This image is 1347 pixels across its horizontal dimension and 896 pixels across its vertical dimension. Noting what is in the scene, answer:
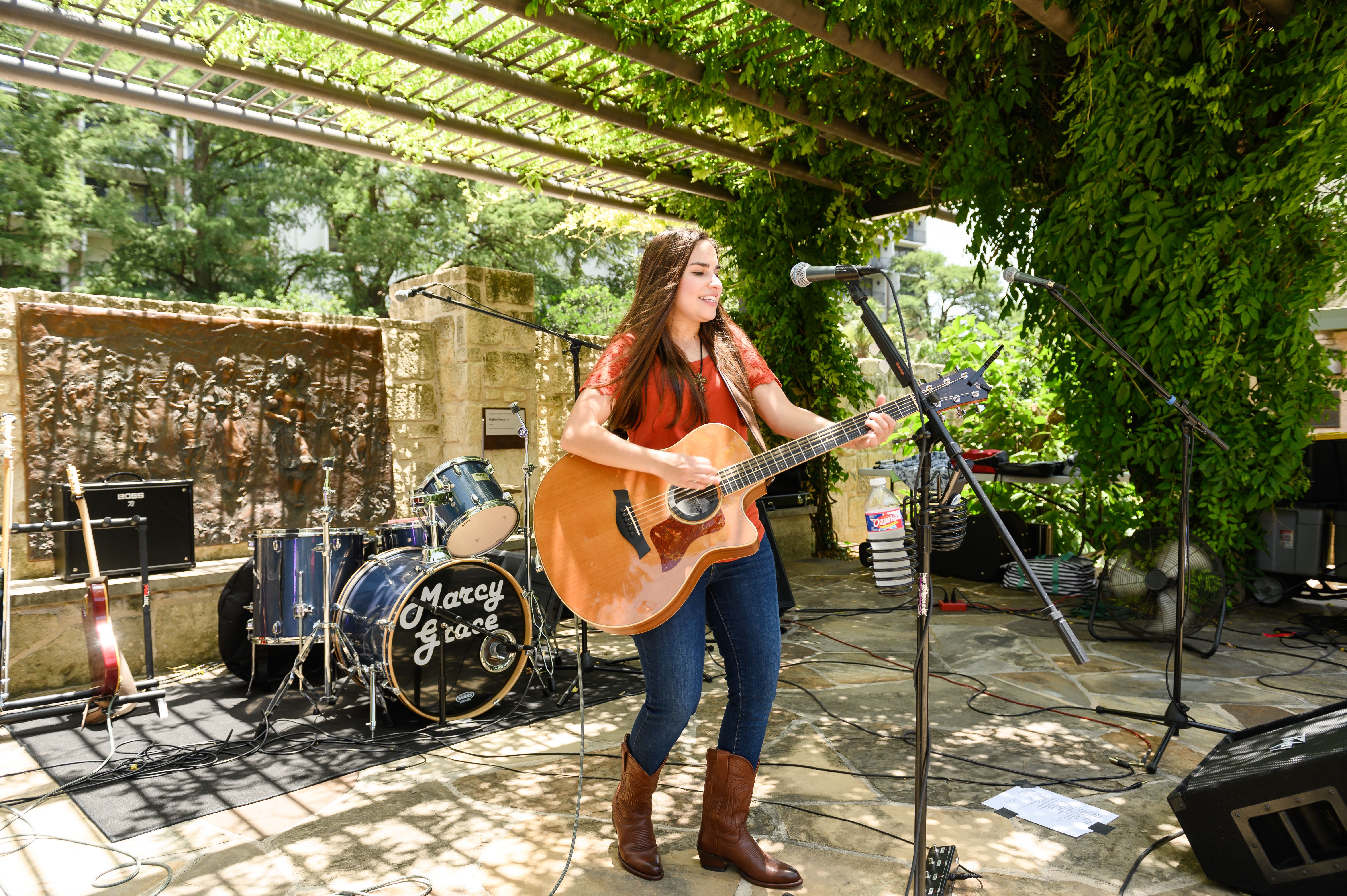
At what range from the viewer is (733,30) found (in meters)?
5.07

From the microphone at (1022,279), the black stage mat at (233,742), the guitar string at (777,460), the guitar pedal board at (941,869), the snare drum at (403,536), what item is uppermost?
the microphone at (1022,279)

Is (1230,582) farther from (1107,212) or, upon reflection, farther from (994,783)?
(994,783)

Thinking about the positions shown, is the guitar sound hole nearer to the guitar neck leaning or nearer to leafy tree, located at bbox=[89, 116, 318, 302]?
the guitar neck leaning

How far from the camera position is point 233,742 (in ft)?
12.5

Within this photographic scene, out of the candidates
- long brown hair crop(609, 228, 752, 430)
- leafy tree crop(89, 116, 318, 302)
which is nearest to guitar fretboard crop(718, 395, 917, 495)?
long brown hair crop(609, 228, 752, 430)

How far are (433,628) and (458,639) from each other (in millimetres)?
158

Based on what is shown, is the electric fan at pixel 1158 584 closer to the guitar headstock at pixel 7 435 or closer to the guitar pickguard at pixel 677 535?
the guitar pickguard at pixel 677 535

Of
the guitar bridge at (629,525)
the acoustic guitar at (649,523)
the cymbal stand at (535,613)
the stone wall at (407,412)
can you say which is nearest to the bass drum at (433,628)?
the cymbal stand at (535,613)

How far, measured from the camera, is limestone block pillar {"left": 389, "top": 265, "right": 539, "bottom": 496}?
21.0ft

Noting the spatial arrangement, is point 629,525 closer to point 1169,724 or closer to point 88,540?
point 1169,724

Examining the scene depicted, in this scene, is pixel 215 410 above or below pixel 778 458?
above

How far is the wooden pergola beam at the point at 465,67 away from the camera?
4.17 meters

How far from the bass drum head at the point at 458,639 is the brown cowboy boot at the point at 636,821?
1718mm

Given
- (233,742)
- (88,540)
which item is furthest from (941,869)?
(88,540)
